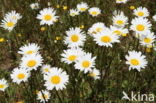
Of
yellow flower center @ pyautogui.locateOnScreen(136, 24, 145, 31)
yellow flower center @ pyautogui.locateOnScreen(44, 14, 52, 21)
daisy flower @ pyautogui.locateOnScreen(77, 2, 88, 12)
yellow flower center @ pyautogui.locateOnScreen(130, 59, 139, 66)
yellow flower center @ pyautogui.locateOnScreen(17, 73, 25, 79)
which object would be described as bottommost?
yellow flower center @ pyautogui.locateOnScreen(17, 73, 25, 79)

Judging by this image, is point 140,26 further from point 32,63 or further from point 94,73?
point 32,63

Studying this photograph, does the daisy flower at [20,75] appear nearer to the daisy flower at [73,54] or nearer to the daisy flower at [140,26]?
the daisy flower at [73,54]

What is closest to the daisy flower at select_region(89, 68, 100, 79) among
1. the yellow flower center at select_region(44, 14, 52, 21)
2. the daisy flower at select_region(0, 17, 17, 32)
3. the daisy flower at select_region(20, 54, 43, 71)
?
the daisy flower at select_region(20, 54, 43, 71)

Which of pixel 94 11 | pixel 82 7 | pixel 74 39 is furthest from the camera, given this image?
pixel 82 7

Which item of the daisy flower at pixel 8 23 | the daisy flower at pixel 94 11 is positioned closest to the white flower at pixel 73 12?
the daisy flower at pixel 94 11

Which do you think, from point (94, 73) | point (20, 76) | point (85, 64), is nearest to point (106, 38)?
point (85, 64)

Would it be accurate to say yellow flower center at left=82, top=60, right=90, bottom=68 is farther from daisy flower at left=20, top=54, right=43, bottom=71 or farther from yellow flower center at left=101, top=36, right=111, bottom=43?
daisy flower at left=20, top=54, right=43, bottom=71

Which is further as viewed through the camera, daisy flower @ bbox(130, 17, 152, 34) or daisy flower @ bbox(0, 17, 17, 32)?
daisy flower @ bbox(0, 17, 17, 32)

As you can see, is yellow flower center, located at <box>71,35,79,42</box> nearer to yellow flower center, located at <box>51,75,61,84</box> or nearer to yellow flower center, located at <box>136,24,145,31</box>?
yellow flower center, located at <box>51,75,61,84</box>

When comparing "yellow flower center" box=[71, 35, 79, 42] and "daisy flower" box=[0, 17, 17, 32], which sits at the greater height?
"daisy flower" box=[0, 17, 17, 32]

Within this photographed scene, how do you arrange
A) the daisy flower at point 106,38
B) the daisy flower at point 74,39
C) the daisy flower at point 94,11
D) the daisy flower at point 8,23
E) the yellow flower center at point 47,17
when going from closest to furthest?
1. the daisy flower at point 106,38
2. the daisy flower at point 74,39
3. the yellow flower center at point 47,17
4. the daisy flower at point 8,23
5. the daisy flower at point 94,11

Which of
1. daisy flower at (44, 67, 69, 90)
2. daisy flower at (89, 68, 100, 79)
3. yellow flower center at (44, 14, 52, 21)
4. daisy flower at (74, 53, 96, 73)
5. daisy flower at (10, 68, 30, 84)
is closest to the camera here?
daisy flower at (44, 67, 69, 90)

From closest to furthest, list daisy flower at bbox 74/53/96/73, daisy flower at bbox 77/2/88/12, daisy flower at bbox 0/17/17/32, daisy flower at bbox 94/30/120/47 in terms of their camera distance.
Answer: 1. daisy flower at bbox 74/53/96/73
2. daisy flower at bbox 94/30/120/47
3. daisy flower at bbox 0/17/17/32
4. daisy flower at bbox 77/2/88/12
